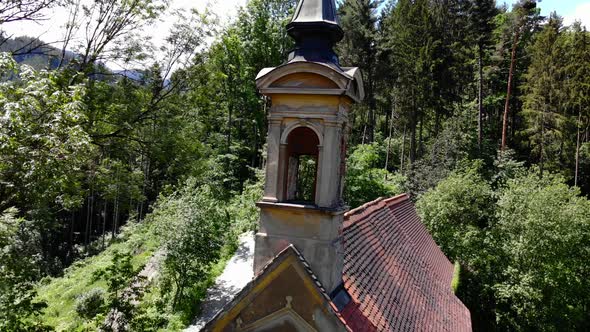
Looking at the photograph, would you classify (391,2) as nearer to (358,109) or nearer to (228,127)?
(358,109)

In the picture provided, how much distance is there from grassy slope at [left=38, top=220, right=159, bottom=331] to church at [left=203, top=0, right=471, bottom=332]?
795 cm

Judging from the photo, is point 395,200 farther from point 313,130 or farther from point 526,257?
point 313,130

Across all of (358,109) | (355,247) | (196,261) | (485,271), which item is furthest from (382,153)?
(355,247)

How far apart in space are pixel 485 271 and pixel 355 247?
10555mm

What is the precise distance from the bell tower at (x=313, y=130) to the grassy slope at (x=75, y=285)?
7.99 meters

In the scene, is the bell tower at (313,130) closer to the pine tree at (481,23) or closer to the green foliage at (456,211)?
the green foliage at (456,211)

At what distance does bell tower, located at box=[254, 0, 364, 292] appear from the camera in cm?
563

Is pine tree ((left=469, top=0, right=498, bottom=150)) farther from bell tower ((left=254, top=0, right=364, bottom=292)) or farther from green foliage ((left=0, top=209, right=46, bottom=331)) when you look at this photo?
green foliage ((left=0, top=209, right=46, bottom=331))

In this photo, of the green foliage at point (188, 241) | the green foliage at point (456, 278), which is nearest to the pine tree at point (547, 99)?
the green foliage at point (456, 278)

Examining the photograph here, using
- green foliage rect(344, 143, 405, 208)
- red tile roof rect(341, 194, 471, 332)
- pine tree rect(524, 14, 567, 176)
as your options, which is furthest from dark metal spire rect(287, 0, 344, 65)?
pine tree rect(524, 14, 567, 176)

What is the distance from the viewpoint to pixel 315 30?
19.3 feet

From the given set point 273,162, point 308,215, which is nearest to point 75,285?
point 273,162

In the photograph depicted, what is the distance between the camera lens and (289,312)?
208 inches

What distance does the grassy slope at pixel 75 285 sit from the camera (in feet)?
46.3
